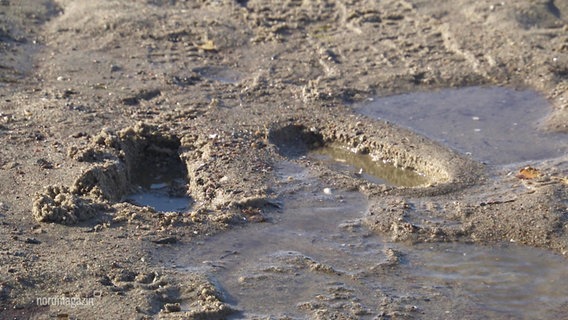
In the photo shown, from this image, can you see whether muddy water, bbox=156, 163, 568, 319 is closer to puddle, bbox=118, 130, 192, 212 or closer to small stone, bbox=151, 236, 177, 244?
small stone, bbox=151, 236, 177, 244

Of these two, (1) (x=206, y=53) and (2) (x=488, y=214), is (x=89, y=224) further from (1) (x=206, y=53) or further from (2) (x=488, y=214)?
(1) (x=206, y=53)

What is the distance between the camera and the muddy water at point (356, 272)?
4.86m

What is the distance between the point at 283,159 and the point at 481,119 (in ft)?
5.78

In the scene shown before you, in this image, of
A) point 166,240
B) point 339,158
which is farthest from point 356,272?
point 339,158

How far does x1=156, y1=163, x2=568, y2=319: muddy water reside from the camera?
4855 mm

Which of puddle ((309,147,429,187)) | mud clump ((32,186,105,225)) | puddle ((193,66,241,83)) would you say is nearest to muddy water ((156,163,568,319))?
mud clump ((32,186,105,225))

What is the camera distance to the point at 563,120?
704 cm

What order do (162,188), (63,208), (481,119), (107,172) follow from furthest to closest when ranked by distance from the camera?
(481,119) → (162,188) → (107,172) → (63,208)

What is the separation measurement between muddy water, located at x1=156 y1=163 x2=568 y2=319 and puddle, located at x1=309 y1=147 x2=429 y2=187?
721mm

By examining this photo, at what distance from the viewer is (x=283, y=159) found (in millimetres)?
6461

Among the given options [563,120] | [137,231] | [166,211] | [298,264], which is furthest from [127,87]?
[563,120]

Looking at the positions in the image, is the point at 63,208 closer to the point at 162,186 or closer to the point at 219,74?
the point at 162,186

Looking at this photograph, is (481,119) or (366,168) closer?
(366,168)

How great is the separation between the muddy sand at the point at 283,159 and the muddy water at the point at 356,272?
13 mm
